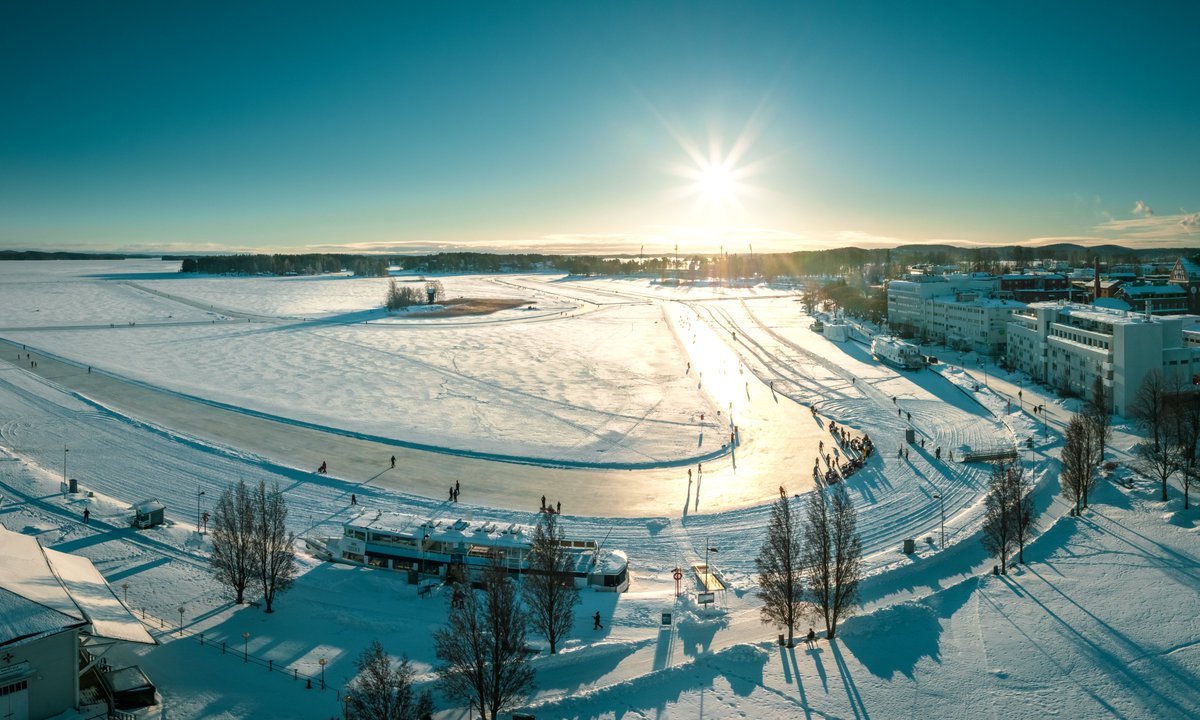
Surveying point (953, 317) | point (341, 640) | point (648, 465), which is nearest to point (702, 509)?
point (648, 465)

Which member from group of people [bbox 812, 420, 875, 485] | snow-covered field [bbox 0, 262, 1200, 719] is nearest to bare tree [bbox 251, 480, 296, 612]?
snow-covered field [bbox 0, 262, 1200, 719]

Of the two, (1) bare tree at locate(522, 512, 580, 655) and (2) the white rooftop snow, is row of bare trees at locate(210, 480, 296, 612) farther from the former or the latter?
(1) bare tree at locate(522, 512, 580, 655)

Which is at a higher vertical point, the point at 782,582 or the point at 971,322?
the point at 971,322

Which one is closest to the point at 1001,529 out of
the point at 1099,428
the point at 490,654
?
the point at 1099,428

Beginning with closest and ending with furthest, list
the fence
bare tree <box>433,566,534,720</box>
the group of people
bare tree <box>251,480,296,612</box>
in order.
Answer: bare tree <box>433,566,534,720</box>
the fence
bare tree <box>251,480,296,612</box>
the group of people

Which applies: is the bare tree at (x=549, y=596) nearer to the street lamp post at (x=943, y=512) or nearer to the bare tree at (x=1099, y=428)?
the street lamp post at (x=943, y=512)

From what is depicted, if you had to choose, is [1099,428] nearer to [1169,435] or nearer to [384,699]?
[1169,435]
